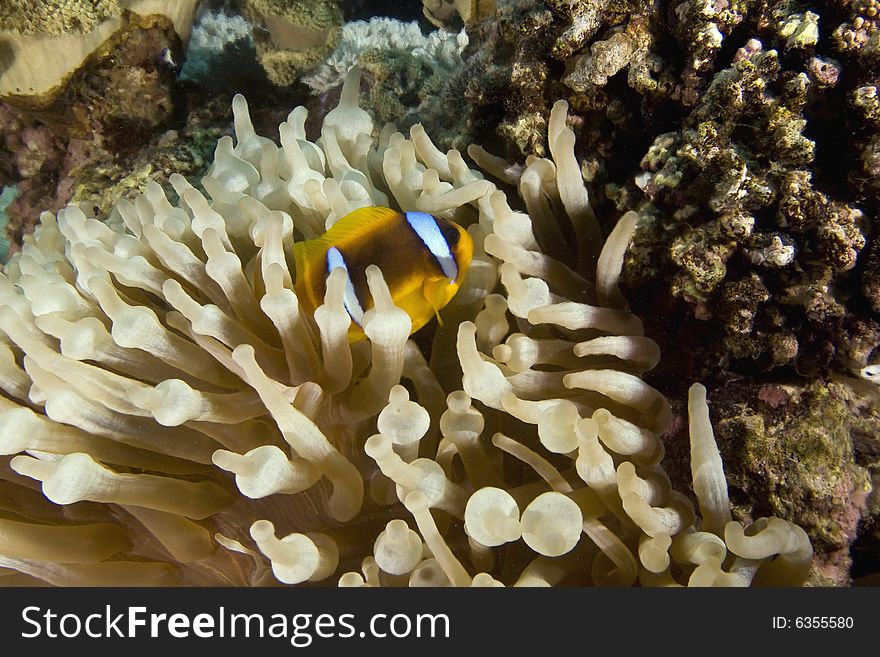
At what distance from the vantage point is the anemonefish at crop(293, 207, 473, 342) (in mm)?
1398

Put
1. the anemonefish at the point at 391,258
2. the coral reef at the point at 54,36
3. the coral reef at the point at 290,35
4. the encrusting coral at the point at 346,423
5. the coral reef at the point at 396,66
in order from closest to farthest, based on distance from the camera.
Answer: the encrusting coral at the point at 346,423 < the anemonefish at the point at 391,258 < the coral reef at the point at 54,36 < the coral reef at the point at 396,66 < the coral reef at the point at 290,35

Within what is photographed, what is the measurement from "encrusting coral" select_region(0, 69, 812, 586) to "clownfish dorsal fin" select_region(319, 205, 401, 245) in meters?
0.13

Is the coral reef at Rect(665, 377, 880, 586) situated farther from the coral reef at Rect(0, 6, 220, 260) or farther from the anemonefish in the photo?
the coral reef at Rect(0, 6, 220, 260)

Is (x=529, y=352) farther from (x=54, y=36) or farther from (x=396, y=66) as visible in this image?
(x=54, y=36)

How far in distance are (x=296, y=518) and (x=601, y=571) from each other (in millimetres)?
671

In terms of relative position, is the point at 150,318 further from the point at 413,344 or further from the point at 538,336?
the point at 538,336

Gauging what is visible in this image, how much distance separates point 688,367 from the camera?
4.78 ft

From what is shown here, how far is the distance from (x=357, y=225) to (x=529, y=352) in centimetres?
47

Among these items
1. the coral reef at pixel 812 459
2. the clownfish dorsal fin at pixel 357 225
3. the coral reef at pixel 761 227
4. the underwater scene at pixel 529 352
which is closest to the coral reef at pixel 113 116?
the underwater scene at pixel 529 352

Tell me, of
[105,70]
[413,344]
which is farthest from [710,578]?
[105,70]

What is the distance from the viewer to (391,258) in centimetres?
141

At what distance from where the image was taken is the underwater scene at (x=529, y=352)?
1.23m

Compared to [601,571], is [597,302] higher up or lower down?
higher up

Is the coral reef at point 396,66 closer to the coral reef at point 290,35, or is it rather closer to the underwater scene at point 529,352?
the coral reef at point 290,35
